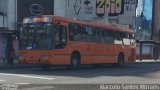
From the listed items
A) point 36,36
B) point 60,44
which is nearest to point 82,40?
point 60,44

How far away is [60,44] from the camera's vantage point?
89.8 feet

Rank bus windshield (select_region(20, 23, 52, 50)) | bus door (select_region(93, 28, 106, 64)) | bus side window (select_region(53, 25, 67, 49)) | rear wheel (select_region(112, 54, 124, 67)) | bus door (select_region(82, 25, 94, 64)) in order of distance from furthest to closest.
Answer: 1. rear wheel (select_region(112, 54, 124, 67))
2. bus door (select_region(93, 28, 106, 64))
3. bus door (select_region(82, 25, 94, 64))
4. bus side window (select_region(53, 25, 67, 49))
5. bus windshield (select_region(20, 23, 52, 50))

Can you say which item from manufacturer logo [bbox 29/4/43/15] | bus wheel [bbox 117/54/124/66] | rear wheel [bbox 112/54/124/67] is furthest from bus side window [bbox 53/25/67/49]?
manufacturer logo [bbox 29/4/43/15]

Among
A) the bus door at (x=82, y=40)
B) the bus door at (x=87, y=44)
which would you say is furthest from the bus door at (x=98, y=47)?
the bus door at (x=82, y=40)

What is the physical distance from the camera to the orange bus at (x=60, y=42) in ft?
88.0

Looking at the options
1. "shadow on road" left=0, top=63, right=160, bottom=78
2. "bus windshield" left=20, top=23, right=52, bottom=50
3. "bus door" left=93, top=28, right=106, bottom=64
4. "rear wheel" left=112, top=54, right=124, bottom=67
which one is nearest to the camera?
"shadow on road" left=0, top=63, right=160, bottom=78

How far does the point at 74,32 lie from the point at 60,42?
159cm

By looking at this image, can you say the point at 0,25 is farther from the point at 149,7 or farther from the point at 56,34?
the point at 149,7

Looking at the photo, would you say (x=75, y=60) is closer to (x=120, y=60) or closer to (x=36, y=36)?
(x=36, y=36)

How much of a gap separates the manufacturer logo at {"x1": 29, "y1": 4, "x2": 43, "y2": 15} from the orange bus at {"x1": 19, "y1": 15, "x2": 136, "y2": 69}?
35.7 feet

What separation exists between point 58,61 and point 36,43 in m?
1.59

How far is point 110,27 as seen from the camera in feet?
110

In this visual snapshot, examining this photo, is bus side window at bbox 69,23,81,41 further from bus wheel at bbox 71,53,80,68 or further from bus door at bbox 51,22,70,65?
bus wheel at bbox 71,53,80,68

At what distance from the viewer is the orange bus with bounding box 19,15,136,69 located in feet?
88.0
